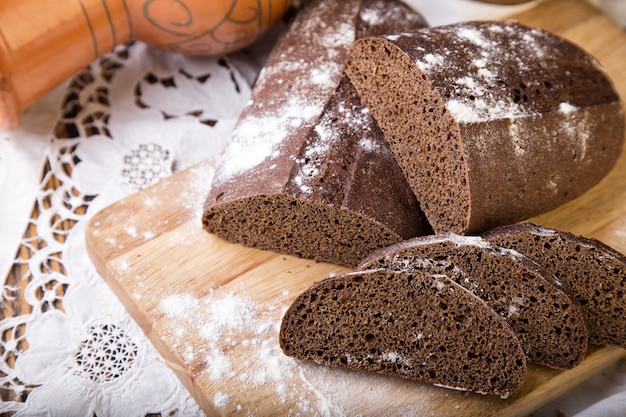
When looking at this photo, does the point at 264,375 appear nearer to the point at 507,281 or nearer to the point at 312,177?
the point at 312,177

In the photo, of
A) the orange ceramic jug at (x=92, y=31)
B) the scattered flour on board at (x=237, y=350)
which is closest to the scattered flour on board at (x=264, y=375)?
the scattered flour on board at (x=237, y=350)

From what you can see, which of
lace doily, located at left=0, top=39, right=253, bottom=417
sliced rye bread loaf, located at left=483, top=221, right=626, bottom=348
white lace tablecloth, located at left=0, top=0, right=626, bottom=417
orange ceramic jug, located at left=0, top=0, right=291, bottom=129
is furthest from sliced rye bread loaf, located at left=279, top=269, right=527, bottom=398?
orange ceramic jug, located at left=0, top=0, right=291, bottom=129

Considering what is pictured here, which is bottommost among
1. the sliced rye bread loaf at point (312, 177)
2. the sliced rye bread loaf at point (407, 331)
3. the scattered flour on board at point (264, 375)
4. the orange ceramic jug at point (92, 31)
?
the scattered flour on board at point (264, 375)

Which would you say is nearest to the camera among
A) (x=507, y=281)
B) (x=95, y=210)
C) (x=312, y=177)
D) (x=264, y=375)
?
(x=507, y=281)

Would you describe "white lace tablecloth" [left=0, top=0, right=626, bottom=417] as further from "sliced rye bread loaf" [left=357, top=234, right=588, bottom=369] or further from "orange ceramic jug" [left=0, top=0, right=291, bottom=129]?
"sliced rye bread loaf" [left=357, top=234, right=588, bottom=369]

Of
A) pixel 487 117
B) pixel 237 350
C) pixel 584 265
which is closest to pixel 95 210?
pixel 237 350

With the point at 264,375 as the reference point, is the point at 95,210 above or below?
above

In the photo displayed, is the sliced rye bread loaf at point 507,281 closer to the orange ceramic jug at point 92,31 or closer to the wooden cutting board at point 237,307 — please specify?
the wooden cutting board at point 237,307
